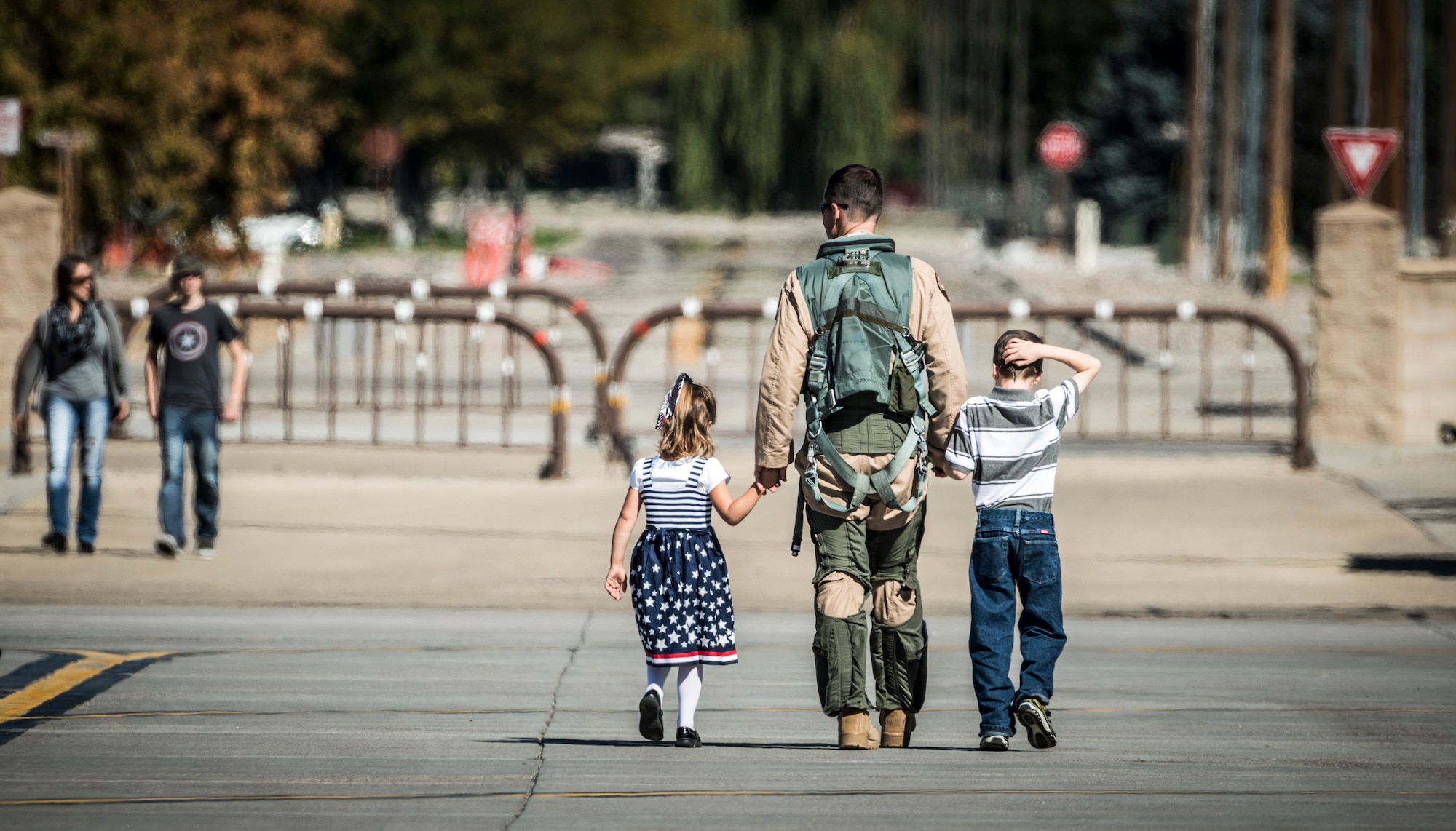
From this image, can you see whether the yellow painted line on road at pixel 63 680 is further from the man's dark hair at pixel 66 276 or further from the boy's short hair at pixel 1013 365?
the boy's short hair at pixel 1013 365

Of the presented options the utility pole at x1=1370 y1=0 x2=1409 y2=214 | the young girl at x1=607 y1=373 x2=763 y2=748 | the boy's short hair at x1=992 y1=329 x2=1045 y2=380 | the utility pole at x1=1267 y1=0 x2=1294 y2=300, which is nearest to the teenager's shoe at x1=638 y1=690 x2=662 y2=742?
the young girl at x1=607 y1=373 x2=763 y2=748

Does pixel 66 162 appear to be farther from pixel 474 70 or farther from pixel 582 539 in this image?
pixel 474 70

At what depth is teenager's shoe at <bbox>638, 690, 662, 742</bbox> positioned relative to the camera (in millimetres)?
6215

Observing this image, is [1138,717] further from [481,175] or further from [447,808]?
[481,175]

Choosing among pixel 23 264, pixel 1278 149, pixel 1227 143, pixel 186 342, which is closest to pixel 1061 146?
pixel 1227 143

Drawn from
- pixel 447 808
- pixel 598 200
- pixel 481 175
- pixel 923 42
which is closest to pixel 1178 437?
pixel 447 808

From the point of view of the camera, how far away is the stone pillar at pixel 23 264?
14.9 metres

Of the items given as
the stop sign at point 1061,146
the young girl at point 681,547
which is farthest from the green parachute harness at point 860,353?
the stop sign at point 1061,146

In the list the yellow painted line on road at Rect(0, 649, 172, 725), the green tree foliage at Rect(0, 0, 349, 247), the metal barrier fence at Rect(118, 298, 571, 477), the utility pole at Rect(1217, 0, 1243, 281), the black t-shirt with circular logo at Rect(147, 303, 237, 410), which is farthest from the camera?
the utility pole at Rect(1217, 0, 1243, 281)

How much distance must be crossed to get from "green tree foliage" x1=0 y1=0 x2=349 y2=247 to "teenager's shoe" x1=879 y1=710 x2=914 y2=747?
2334 centimetres

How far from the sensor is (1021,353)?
19.9 feet

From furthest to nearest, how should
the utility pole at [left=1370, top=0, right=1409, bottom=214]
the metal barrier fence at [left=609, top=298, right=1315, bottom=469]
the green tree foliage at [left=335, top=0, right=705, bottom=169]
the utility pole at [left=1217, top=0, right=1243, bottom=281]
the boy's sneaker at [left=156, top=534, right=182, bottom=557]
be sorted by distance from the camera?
1. the green tree foliage at [left=335, top=0, right=705, bottom=169]
2. the utility pole at [left=1217, top=0, right=1243, bottom=281]
3. the utility pole at [left=1370, top=0, right=1409, bottom=214]
4. the metal barrier fence at [left=609, top=298, right=1315, bottom=469]
5. the boy's sneaker at [left=156, top=534, right=182, bottom=557]

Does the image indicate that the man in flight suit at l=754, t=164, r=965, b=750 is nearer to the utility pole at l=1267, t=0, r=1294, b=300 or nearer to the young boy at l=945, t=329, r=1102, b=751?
the young boy at l=945, t=329, r=1102, b=751

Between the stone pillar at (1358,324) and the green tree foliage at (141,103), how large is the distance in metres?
Result: 19.0
